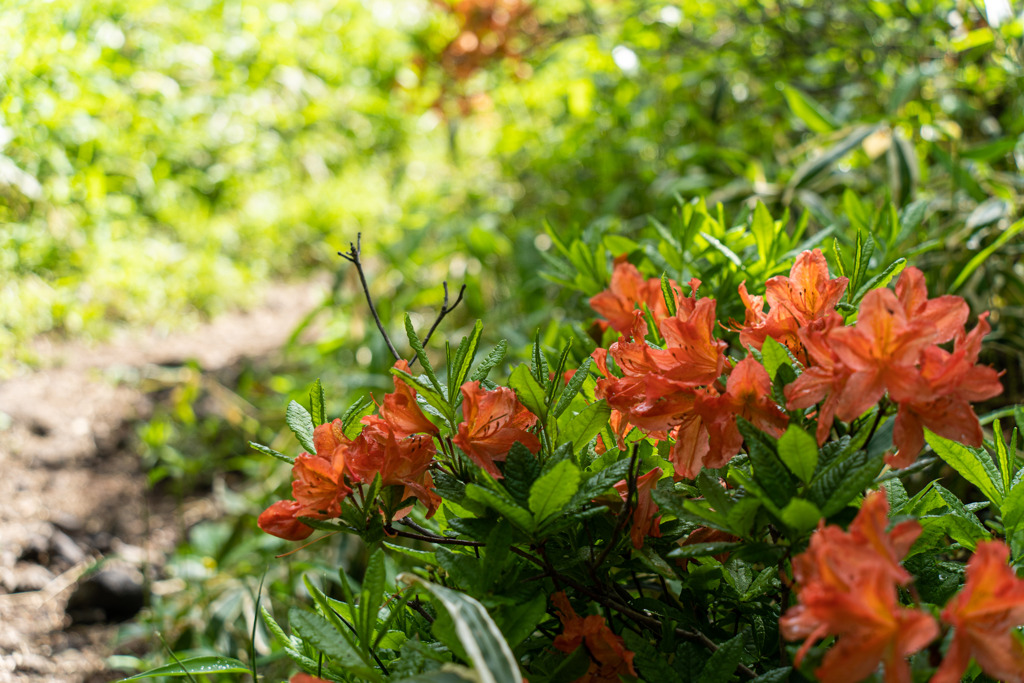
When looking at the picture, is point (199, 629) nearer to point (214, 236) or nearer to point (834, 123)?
point (834, 123)

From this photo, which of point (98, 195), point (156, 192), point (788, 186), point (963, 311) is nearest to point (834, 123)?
point (788, 186)

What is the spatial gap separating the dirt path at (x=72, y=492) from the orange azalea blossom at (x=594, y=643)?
1.29 metres

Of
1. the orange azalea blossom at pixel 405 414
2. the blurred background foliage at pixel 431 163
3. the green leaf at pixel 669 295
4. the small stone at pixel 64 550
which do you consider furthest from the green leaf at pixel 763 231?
the small stone at pixel 64 550

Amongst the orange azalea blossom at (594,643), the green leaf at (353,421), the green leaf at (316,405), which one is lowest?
Answer: the orange azalea blossom at (594,643)

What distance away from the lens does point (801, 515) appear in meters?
0.41

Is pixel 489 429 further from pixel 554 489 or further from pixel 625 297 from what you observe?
pixel 625 297

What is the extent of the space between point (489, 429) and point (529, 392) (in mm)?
42

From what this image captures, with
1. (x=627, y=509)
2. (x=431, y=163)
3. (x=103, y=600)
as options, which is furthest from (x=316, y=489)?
(x=431, y=163)

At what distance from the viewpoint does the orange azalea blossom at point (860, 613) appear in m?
0.35

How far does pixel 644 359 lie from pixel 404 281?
160 cm

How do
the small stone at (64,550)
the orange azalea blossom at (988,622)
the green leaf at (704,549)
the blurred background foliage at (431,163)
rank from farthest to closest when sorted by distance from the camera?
1. the small stone at (64,550)
2. the blurred background foliage at (431,163)
3. the green leaf at (704,549)
4. the orange azalea blossom at (988,622)

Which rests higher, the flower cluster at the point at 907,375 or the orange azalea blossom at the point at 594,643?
the flower cluster at the point at 907,375

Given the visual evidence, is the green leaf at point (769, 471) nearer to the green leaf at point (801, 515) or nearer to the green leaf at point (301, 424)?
the green leaf at point (801, 515)

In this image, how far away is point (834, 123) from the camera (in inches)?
54.7
